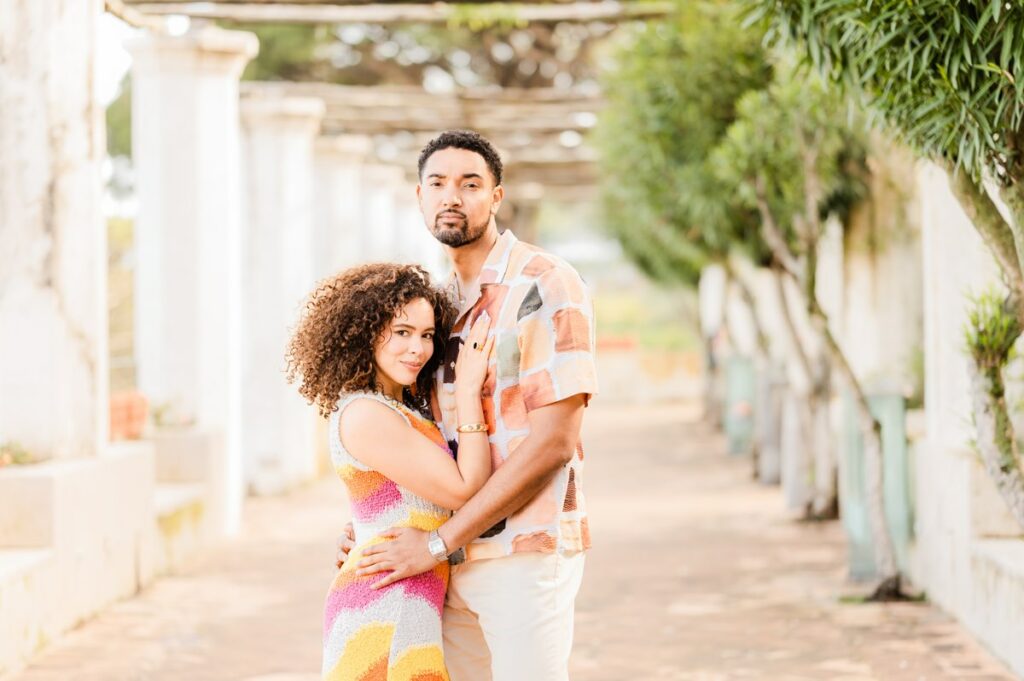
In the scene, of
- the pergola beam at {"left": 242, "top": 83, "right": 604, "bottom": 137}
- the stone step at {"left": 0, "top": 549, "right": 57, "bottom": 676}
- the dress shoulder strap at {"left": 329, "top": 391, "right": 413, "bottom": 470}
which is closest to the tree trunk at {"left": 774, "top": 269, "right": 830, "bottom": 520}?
the pergola beam at {"left": 242, "top": 83, "right": 604, "bottom": 137}

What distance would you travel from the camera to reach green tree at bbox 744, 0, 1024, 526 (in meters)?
4.37

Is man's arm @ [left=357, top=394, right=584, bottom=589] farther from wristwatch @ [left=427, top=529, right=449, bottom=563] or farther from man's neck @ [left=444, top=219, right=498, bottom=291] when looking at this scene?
man's neck @ [left=444, top=219, right=498, bottom=291]

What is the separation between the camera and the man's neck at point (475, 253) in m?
3.61

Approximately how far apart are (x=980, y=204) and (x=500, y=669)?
2.52m

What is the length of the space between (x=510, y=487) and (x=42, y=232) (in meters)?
4.89

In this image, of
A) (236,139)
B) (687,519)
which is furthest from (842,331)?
(236,139)

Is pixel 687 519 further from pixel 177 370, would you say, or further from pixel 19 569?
pixel 19 569

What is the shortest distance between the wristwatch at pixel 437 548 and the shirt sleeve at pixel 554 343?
1.24ft

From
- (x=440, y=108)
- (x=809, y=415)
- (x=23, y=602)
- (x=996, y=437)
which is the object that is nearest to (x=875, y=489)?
(x=996, y=437)

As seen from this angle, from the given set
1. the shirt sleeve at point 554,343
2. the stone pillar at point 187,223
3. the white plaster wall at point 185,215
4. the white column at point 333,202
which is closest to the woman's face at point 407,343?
the shirt sleeve at point 554,343

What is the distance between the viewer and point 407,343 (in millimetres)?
3494

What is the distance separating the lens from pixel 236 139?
459 inches

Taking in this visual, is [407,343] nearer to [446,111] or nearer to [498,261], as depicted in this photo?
[498,261]

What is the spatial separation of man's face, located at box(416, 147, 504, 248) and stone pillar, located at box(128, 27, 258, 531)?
7829mm
